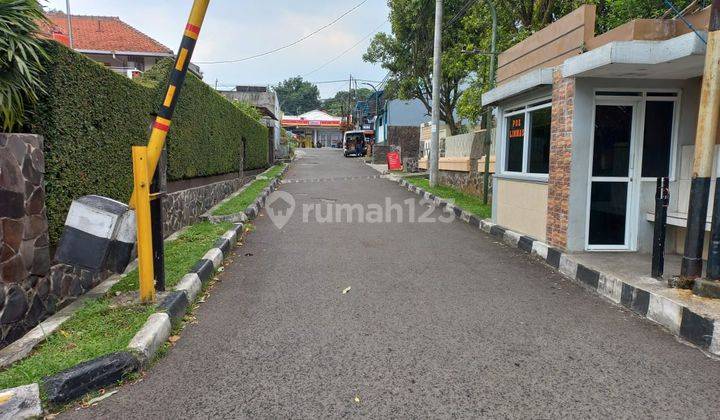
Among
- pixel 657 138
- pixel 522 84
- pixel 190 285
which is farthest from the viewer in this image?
pixel 522 84

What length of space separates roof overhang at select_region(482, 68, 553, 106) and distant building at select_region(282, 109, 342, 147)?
6201cm

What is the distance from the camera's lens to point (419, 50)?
24516 mm

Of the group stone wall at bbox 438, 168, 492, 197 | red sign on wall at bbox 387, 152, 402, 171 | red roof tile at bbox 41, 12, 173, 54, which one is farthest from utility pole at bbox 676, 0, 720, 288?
red roof tile at bbox 41, 12, 173, 54

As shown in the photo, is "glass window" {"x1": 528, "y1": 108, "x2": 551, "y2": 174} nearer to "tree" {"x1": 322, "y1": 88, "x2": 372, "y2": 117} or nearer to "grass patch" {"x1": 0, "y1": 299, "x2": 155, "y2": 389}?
"grass patch" {"x1": 0, "y1": 299, "x2": 155, "y2": 389}

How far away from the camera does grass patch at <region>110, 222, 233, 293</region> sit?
557 centimetres

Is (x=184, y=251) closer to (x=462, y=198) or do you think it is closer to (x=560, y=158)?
(x=560, y=158)

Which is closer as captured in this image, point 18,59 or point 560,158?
point 18,59

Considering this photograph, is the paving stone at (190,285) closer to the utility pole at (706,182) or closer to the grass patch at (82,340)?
the grass patch at (82,340)

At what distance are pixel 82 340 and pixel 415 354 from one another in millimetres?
2683

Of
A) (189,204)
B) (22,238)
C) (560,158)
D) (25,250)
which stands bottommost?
(189,204)

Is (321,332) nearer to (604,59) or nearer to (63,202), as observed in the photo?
(63,202)

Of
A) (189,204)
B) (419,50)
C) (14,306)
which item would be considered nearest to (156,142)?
(14,306)

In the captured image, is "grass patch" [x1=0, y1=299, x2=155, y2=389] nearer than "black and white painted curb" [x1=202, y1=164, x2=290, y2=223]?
Yes

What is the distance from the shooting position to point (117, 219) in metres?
4.32
